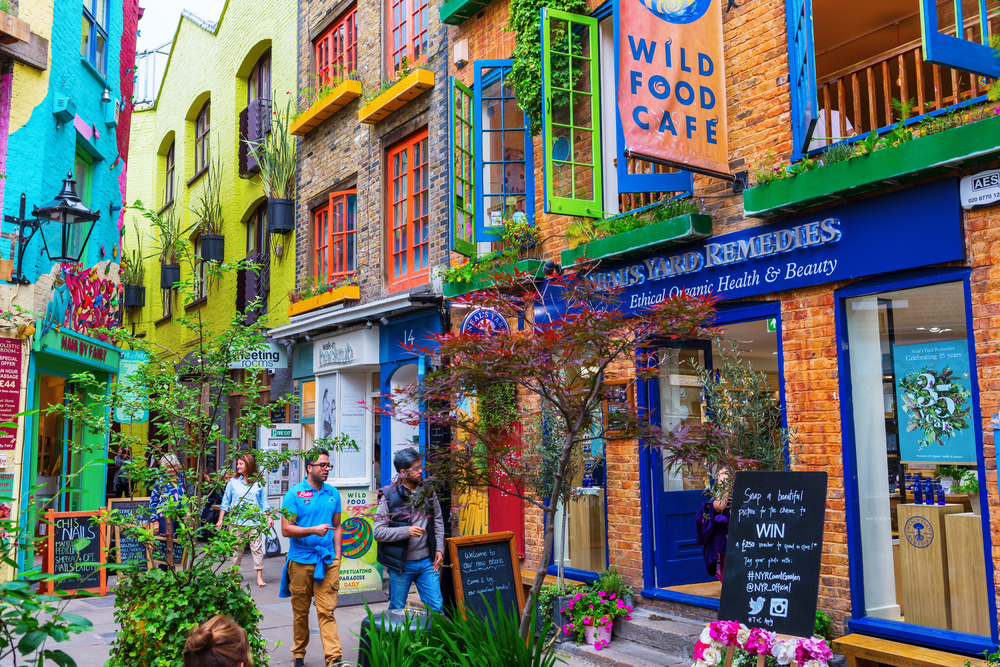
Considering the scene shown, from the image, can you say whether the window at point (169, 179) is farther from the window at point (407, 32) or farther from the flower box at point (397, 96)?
the window at point (407, 32)

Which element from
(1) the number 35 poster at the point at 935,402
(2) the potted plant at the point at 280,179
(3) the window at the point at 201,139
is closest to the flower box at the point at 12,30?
(2) the potted plant at the point at 280,179

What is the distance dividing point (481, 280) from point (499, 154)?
1732mm

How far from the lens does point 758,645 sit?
4.95 meters

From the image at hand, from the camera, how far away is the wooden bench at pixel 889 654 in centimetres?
558

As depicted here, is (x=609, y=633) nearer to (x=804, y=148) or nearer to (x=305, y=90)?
(x=804, y=148)

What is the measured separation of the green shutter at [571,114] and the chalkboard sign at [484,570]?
3.25m

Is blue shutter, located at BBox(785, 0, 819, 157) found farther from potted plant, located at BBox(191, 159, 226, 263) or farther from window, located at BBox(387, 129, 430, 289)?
potted plant, located at BBox(191, 159, 226, 263)

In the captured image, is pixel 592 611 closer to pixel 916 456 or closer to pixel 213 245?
pixel 916 456

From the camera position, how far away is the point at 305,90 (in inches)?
623

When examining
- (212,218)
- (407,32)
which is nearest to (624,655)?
(407,32)

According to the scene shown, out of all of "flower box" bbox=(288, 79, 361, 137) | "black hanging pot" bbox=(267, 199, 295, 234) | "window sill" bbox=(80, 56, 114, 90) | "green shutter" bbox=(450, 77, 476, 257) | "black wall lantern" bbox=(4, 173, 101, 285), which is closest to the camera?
"green shutter" bbox=(450, 77, 476, 257)

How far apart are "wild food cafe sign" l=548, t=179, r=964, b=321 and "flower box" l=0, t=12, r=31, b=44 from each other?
9251mm

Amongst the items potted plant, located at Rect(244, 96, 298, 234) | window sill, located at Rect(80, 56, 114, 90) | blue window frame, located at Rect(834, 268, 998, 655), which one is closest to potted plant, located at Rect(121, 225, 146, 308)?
window sill, located at Rect(80, 56, 114, 90)

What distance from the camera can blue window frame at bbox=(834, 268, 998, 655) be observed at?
18.6ft
